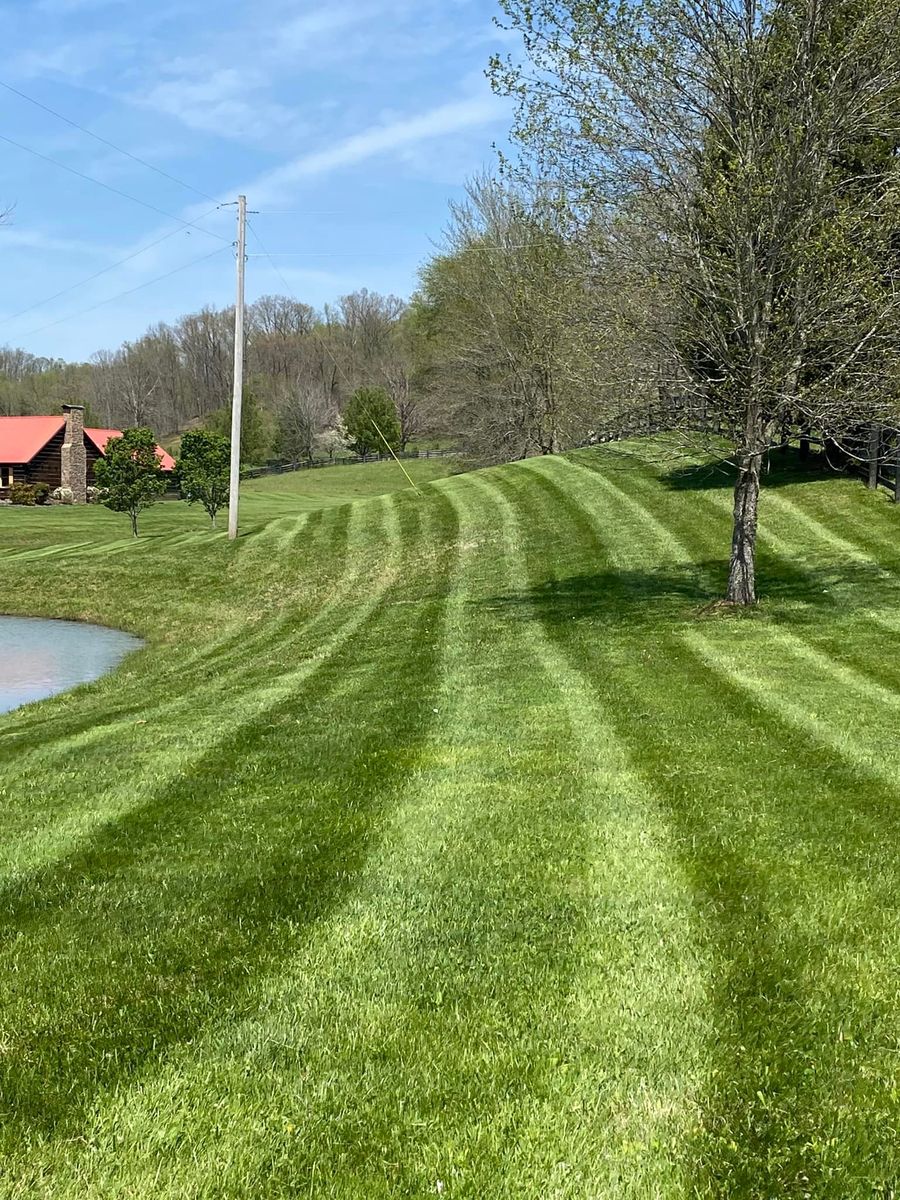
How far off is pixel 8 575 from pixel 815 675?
71.8 ft

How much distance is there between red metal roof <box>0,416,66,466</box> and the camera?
61000mm

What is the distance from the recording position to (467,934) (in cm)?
441

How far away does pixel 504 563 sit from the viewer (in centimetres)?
2127

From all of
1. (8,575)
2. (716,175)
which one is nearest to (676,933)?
(716,175)

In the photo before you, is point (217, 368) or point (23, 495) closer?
point (23, 495)

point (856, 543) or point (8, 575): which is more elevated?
point (856, 543)

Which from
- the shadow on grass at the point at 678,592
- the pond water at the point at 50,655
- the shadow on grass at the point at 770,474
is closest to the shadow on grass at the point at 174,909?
the pond water at the point at 50,655

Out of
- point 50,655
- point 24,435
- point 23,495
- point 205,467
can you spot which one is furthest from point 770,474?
point 24,435

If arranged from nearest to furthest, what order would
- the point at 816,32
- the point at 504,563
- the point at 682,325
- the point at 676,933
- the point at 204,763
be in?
the point at 676,933 < the point at 204,763 < the point at 816,32 < the point at 682,325 < the point at 504,563

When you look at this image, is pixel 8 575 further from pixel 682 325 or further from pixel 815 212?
pixel 815 212

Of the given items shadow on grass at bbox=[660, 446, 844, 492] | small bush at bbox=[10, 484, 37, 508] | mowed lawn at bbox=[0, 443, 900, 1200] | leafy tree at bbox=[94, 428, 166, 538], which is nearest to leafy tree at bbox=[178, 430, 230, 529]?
leafy tree at bbox=[94, 428, 166, 538]

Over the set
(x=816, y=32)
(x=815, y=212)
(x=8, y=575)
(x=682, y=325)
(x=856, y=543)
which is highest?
(x=816, y=32)

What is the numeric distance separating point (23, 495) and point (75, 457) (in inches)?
172

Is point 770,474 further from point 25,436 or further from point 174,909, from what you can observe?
point 25,436
